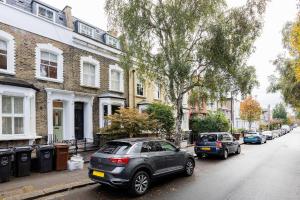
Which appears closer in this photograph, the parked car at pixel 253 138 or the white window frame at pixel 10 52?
the white window frame at pixel 10 52

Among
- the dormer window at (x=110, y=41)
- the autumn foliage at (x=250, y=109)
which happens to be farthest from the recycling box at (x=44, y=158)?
the autumn foliage at (x=250, y=109)

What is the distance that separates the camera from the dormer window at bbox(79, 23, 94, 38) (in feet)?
57.7

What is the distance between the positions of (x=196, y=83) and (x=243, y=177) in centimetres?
625

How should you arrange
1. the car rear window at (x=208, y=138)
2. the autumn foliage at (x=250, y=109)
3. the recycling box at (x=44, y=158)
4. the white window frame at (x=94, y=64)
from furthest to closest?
the autumn foliage at (x=250, y=109), the white window frame at (x=94, y=64), the car rear window at (x=208, y=138), the recycling box at (x=44, y=158)

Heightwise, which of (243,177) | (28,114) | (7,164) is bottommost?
(243,177)

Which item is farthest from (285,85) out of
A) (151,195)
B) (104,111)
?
(151,195)

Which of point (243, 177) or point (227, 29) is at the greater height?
point (227, 29)

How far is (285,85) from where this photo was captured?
23.5m

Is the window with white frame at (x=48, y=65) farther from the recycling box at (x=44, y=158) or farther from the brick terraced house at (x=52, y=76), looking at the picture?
the recycling box at (x=44, y=158)

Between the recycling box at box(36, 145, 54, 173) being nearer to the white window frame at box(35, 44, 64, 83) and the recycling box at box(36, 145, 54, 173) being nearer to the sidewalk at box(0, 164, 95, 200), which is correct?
the sidewalk at box(0, 164, 95, 200)

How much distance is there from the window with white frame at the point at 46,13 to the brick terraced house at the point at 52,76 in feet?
0.04

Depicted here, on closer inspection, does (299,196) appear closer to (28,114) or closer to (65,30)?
(28,114)

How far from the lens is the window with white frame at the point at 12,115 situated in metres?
12.2

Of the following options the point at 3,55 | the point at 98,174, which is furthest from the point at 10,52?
the point at 98,174
